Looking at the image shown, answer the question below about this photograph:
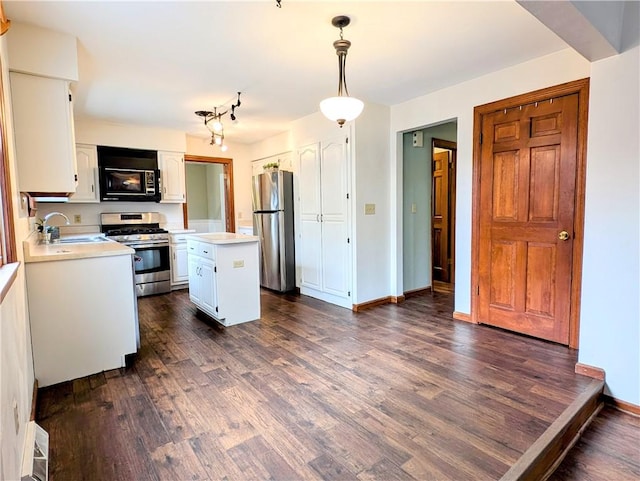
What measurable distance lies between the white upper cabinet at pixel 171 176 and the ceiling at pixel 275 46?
1321 mm

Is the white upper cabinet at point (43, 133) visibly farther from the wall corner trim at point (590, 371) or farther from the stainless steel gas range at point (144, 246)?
the wall corner trim at point (590, 371)

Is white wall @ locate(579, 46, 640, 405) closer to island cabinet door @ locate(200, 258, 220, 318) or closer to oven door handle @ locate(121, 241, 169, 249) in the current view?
island cabinet door @ locate(200, 258, 220, 318)

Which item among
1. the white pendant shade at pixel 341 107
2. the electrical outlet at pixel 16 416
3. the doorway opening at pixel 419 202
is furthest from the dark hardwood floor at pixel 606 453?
the doorway opening at pixel 419 202

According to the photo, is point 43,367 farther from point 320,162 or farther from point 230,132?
point 230,132

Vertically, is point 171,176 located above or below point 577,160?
above

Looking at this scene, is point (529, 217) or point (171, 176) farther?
point (171, 176)

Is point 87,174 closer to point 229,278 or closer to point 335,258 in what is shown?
point 229,278

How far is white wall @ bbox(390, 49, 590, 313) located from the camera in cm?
281

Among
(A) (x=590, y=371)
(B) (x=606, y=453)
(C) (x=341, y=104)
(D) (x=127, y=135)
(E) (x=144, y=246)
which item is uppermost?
(D) (x=127, y=135)

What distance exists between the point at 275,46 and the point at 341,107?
2.64 ft

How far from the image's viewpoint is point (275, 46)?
8.38 feet

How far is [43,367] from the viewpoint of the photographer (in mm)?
2389

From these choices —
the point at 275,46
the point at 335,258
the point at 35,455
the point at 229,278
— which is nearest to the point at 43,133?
the point at 275,46

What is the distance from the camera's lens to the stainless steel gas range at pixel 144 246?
15.7 feet
